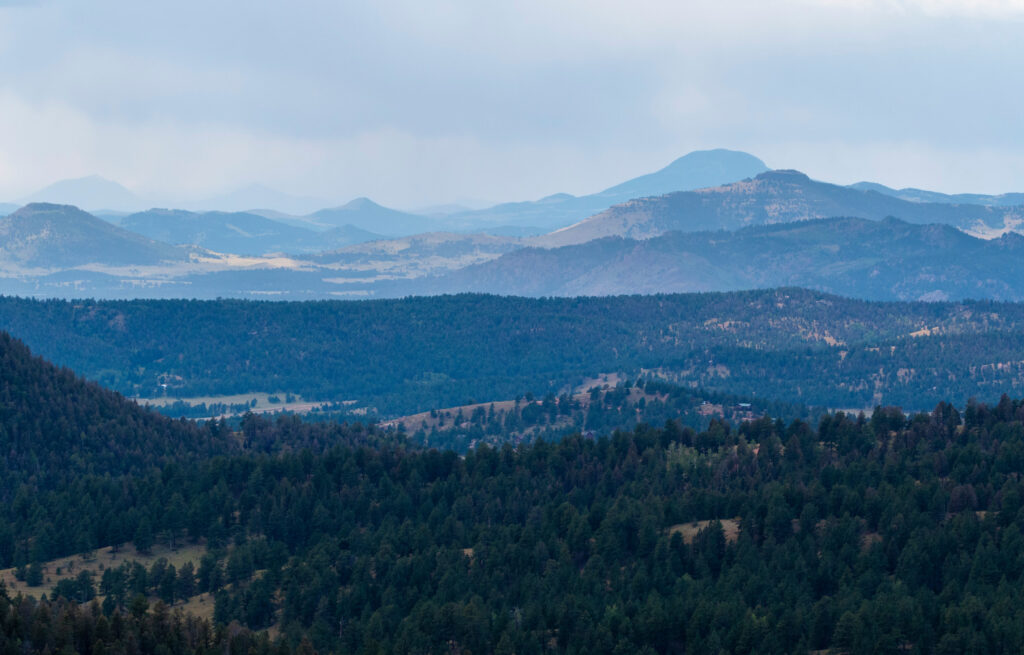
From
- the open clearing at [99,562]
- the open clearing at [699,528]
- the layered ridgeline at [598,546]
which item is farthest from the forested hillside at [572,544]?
the open clearing at [99,562]

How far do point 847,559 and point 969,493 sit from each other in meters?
A: 18.0

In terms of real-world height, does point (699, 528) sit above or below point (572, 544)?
above

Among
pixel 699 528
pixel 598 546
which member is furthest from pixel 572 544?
pixel 699 528

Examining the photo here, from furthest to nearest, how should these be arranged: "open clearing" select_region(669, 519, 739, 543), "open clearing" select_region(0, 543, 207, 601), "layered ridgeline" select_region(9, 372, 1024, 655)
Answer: "open clearing" select_region(0, 543, 207, 601) → "open clearing" select_region(669, 519, 739, 543) → "layered ridgeline" select_region(9, 372, 1024, 655)

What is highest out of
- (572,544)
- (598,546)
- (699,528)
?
(699,528)

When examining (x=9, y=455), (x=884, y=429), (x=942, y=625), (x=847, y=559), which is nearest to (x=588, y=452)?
(x=884, y=429)

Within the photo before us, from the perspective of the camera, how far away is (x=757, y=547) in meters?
135

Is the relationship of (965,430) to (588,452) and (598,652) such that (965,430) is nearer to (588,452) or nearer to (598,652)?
(588,452)

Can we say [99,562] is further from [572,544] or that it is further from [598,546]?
[598,546]

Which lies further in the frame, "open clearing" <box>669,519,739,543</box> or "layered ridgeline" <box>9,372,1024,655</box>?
"open clearing" <box>669,519,739,543</box>

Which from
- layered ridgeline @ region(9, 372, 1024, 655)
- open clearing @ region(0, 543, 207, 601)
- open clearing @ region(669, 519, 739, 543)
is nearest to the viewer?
layered ridgeline @ region(9, 372, 1024, 655)

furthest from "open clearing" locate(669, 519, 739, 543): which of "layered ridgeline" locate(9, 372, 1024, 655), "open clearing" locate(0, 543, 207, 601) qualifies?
"open clearing" locate(0, 543, 207, 601)

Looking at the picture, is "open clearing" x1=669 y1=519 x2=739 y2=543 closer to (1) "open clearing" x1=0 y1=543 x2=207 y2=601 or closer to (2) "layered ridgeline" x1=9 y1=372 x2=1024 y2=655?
(2) "layered ridgeline" x1=9 y1=372 x2=1024 y2=655

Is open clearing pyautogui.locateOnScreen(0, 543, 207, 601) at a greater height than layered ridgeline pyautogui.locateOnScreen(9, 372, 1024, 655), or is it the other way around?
layered ridgeline pyautogui.locateOnScreen(9, 372, 1024, 655)
